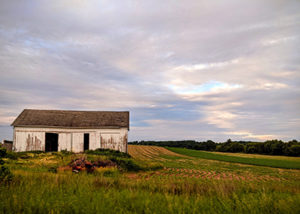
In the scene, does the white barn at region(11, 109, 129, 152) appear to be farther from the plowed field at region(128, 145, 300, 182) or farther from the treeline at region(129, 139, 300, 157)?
the treeline at region(129, 139, 300, 157)

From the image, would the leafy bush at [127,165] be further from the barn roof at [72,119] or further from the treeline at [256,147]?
the treeline at [256,147]

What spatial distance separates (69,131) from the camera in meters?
30.7

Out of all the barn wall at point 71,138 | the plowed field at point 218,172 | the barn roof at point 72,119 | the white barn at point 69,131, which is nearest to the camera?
the plowed field at point 218,172

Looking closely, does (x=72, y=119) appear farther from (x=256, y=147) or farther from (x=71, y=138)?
(x=256, y=147)

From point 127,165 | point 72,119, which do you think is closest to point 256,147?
point 72,119

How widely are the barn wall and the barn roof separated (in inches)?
27.5

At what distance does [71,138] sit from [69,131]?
103 cm

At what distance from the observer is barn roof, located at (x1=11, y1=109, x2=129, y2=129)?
101 feet

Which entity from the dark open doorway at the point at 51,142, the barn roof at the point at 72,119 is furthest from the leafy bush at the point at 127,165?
the dark open doorway at the point at 51,142

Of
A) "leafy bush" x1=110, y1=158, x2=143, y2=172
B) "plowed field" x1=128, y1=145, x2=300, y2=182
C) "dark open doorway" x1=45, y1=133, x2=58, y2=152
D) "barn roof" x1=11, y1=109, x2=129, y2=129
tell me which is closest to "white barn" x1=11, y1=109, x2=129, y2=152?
"barn roof" x1=11, y1=109, x2=129, y2=129

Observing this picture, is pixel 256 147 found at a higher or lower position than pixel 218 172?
lower

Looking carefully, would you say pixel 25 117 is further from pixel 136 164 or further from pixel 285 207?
pixel 285 207

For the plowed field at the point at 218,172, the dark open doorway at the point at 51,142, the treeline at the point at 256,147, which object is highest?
the dark open doorway at the point at 51,142

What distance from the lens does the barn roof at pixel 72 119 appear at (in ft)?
101
